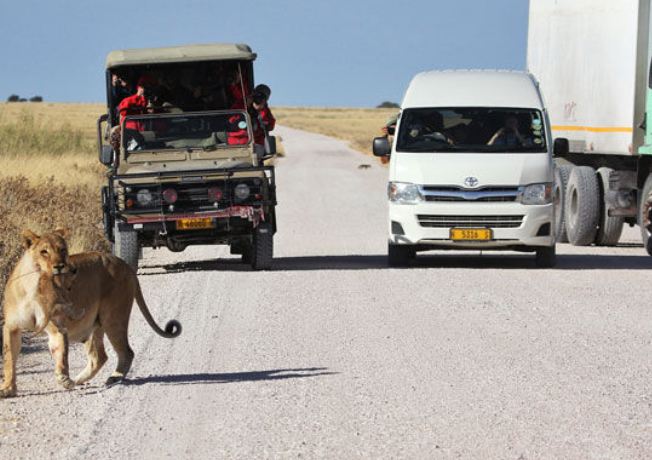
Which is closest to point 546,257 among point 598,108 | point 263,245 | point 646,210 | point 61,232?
point 646,210

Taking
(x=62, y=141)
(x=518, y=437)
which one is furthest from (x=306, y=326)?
(x=62, y=141)

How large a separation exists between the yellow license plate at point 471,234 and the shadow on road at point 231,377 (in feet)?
23.4

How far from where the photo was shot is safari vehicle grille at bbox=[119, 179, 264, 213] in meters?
16.1

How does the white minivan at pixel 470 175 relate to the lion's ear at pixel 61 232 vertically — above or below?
below

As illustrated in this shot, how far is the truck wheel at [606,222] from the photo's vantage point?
70.1 ft

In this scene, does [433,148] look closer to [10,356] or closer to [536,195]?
[536,195]

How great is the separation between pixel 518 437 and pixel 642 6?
1271 cm

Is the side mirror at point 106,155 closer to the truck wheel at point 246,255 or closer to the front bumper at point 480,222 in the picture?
the truck wheel at point 246,255

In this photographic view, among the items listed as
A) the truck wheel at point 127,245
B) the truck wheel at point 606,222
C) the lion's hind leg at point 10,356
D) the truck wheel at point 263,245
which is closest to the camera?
the lion's hind leg at point 10,356

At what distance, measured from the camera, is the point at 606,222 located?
21.5 meters

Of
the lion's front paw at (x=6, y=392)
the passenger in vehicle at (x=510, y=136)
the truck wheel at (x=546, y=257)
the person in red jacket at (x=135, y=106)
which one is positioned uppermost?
the person in red jacket at (x=135, y=106)

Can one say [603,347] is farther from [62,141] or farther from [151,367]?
[62,141]

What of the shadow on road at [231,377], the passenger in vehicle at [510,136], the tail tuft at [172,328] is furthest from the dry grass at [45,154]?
the shadow on road at [231,377]

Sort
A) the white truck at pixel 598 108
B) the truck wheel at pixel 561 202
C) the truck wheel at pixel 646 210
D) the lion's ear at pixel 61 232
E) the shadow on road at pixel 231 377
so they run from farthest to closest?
1. the truck wheel at pixel 561 202
2. the white truck at pixel 598 108
3. the truck wheel at pixel 646 210
4. the shadow on road at pixel 231 377
5. the lion's ear at pixel 61 232
